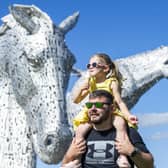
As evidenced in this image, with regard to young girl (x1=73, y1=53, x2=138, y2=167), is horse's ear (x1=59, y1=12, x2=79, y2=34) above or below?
above

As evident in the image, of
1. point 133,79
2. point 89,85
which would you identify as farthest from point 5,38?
point 133,79

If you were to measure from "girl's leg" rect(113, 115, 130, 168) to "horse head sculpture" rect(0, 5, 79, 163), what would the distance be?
1093 millimetres

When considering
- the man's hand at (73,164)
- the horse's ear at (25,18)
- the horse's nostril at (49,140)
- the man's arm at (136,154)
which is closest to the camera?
the man's arm at (136,154)

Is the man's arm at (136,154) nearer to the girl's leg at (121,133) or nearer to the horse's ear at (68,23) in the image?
the girl's leg at (121,133)

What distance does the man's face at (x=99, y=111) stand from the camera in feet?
7.41

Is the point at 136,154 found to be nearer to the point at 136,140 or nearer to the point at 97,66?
the point at 136,140

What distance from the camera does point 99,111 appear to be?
2.25m

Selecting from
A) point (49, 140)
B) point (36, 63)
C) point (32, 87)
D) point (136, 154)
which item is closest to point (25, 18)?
point (36, 63)

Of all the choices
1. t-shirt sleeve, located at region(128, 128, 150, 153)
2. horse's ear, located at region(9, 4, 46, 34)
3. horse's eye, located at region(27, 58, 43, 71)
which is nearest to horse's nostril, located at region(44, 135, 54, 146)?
horse's eye, located at region(27, 58, 43, 71)

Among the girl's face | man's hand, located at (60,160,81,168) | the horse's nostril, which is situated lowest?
man's hand, located at (60,160,81,168)

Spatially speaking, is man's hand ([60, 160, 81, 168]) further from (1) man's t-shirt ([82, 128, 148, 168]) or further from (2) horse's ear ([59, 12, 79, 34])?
(2) horse's ear ([59, 12, 79, 34])

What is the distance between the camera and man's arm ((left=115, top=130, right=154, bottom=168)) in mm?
2205

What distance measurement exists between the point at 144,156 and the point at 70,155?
30 centimetres

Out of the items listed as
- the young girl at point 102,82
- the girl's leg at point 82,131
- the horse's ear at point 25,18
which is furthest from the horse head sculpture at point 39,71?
the girl's leg at point 82,131
